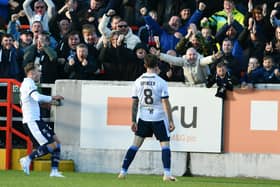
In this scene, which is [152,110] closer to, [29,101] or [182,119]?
[29,101]

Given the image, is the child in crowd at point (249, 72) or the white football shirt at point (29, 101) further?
the child in crowd at point (249, 72)

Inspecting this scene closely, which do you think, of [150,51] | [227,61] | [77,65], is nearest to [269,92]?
[227,61]

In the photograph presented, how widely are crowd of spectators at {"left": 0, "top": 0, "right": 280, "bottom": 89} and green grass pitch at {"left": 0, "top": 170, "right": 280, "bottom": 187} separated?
2074mm

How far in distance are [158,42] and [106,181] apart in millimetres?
4990

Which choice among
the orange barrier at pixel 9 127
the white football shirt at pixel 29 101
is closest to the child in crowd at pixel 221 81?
the white football shirt at pixel 29 101

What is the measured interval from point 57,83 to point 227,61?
331 cm

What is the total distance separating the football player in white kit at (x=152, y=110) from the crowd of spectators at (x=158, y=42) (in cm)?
216

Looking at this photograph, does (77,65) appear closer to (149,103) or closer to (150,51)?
(150,51)

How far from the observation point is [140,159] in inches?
768

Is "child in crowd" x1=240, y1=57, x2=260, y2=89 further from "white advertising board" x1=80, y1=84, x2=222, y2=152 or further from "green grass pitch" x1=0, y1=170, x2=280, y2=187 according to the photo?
"green grass pitch" x1=0, y1=170, x2=280, y2=187

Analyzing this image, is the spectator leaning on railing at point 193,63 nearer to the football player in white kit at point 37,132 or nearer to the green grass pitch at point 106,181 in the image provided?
the green grass pitch at point 106,181

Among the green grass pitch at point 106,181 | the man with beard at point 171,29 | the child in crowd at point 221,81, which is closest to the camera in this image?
the green grass pitch at point 106,181

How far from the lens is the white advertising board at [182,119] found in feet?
63.3

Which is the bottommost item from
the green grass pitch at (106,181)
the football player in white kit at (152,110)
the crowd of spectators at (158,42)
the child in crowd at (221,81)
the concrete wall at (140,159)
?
the green grass pitch at (106,181)
